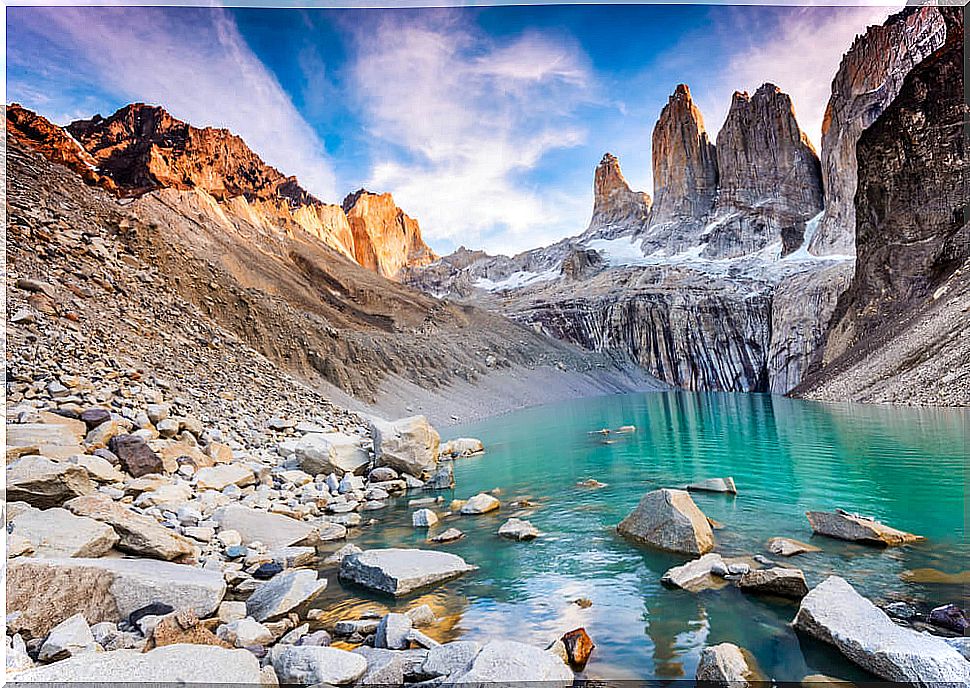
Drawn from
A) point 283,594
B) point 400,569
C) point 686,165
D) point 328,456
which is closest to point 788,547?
point 400,569

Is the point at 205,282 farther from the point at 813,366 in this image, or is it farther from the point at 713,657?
the point at 813,366

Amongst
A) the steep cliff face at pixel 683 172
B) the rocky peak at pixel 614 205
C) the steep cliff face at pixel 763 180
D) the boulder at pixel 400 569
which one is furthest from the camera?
the rocky peak at pixel 614 205

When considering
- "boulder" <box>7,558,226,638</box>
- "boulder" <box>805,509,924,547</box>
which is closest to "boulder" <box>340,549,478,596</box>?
"boulder" <box>7,558,226,638</box>

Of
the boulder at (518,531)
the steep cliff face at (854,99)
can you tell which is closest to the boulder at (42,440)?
the boulder at (518,531)

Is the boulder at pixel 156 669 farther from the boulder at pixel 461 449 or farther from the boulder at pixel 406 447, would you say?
the boulder at pixel 461 449

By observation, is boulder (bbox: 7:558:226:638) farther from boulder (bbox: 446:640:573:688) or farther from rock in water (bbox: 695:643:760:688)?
rock in water (bbox: 695:643:760:688)

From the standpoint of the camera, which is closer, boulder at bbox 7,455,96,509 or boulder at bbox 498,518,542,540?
boulder at bbox 7,455,96,509

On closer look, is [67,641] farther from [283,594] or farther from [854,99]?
[854,99]
